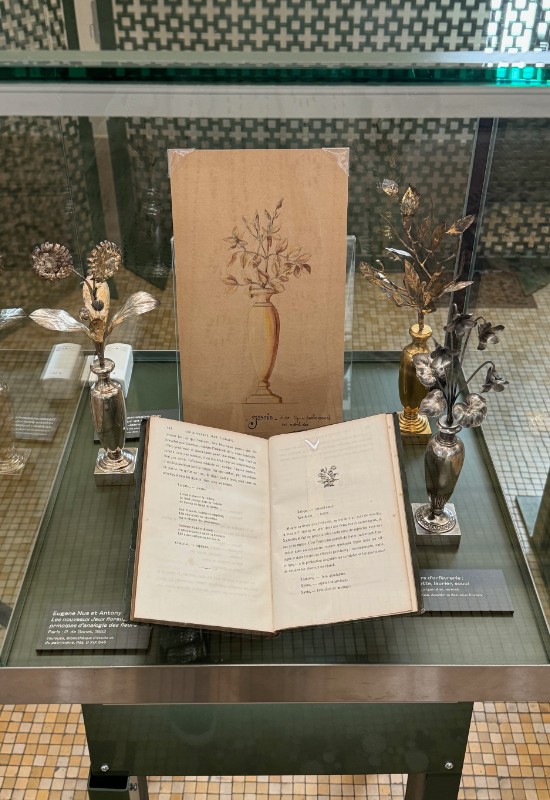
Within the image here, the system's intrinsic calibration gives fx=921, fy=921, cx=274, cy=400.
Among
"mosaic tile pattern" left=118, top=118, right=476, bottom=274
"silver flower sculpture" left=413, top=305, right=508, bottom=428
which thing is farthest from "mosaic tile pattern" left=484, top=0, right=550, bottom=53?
"silver flower sculpture" left=413, top=305, right=508, bottom=428

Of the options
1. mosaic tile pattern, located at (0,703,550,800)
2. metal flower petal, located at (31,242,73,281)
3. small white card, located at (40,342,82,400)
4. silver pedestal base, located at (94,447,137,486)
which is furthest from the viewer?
mosaic tile pattern, located at (0,703,550,800)

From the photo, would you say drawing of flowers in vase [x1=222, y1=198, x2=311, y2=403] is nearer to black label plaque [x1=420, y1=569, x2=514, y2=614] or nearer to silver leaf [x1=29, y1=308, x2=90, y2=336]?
silver leaf [x1=29, y1=308, x2=90, y2=336]

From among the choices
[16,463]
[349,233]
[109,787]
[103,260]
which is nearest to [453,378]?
[349,233]

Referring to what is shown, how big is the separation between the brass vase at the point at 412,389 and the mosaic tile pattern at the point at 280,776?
643 mm

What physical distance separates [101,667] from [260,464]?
0.94 feet

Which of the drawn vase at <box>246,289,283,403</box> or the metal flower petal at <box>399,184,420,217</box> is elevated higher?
the metal flower petal at <box>399,184,420,217</box>

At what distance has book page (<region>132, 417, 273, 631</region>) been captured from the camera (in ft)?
3.01

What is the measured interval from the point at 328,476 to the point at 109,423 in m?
0.28

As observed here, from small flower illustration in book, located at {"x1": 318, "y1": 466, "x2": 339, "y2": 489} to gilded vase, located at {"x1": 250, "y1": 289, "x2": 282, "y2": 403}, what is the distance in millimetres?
140

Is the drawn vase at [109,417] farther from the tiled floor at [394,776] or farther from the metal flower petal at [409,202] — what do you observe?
the metal flower petal at [409,202]

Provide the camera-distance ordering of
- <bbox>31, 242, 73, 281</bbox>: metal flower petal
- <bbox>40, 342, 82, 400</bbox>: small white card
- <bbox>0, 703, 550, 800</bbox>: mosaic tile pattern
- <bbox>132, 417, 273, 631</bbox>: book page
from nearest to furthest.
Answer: <bbox>132, 417, 273, 631</bbox>: book page < <bbox>31, 242, 73, 281</bbox>: metal flower petal < <bbox>40, 342, 82, 400</bbox>: small white card < <bbox>0, 703, 550, 800</bbox>: mosaic tile pattern

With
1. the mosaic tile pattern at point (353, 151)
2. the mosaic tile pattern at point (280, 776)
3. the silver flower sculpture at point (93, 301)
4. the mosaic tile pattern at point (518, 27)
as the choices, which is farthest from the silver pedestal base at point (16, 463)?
the mosaic tile pattern at point (518, 27)

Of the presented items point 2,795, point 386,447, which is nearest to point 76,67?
point 386,447

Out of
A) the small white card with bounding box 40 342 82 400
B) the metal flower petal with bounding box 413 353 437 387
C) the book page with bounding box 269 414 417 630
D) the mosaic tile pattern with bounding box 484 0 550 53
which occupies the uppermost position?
the mosaic tile pattern with bounding box 484 0 550 53
